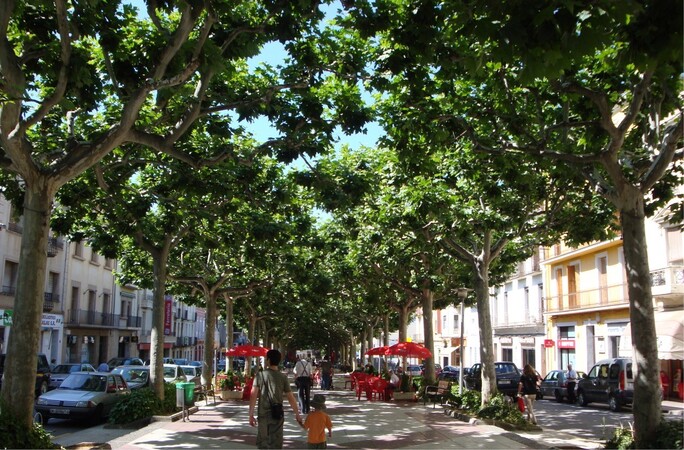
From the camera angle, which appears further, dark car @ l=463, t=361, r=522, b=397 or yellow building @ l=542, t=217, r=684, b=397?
yellow building @ l=542, t=217, r=684, b=397

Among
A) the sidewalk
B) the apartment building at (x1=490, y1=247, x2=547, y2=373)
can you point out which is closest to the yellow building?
the apartment building at (x1=490, y1=247, x2=547, y2=373)

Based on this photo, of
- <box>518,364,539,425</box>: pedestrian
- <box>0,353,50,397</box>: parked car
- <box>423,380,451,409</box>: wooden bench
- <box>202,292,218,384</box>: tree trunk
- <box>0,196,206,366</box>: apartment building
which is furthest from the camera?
<box>0,196,206,366</box>: apartment building

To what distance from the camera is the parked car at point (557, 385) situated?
2805cm

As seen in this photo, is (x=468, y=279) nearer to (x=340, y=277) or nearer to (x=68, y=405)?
(x=340, y=277)

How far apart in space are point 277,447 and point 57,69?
6.23 metres

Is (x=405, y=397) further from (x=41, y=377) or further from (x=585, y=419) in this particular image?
(x=41, y=377)

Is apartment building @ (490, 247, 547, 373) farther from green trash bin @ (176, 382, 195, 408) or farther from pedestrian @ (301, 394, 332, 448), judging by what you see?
pedestrian @ (301, 394, 332, 448)

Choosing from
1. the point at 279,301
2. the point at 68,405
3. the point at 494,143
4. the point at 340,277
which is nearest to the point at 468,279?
the point at 340,277

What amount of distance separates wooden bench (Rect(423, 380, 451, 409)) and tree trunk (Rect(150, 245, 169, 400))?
892 centimetres

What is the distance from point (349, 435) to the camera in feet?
45.2

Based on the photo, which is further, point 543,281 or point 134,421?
point 543,281

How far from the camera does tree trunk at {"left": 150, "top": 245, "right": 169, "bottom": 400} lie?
1644cm

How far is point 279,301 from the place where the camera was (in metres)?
40.6

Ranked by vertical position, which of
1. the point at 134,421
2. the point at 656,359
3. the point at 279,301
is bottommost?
the point at 134,421
